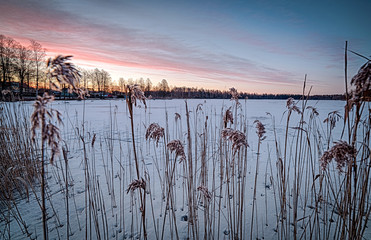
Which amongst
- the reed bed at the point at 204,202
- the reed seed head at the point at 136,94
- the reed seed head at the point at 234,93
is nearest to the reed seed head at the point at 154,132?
the reed bed at the point at 204,202

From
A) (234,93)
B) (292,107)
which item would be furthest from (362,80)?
(234,93)

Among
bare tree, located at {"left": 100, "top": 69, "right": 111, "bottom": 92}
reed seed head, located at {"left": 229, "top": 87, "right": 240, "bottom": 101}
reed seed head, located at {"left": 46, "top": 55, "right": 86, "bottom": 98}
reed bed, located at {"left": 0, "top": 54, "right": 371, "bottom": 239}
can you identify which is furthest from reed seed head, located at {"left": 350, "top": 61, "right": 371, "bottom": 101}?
bare tree, located at {"left": 100, "top": 69, "right": 111, "bottom": 92}

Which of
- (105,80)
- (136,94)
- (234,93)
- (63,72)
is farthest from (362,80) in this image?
(105,80)

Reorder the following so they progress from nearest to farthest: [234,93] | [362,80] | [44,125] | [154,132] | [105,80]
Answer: [44,125], [362,80], [154,132], [234,93], [105,80]

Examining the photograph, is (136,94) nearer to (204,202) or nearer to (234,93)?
(204,202)

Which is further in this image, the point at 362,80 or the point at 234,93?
the point at 234,93

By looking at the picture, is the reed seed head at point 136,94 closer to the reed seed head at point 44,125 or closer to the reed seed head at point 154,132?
the reed seed head at point 154,132

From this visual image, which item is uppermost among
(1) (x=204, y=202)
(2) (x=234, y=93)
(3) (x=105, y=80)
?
(3) (x=105, y=80)

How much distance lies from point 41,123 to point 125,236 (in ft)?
7.42

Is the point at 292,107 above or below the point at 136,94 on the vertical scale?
below

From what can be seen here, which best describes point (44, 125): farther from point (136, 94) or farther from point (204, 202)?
point (204, 202)

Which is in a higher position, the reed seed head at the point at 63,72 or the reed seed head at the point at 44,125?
the reed seed head at the point at 63,72

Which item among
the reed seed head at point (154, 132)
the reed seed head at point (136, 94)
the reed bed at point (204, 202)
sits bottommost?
the reed bed at point (204, 202)

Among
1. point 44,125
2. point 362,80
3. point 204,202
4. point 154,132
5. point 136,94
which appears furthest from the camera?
point 204,202
